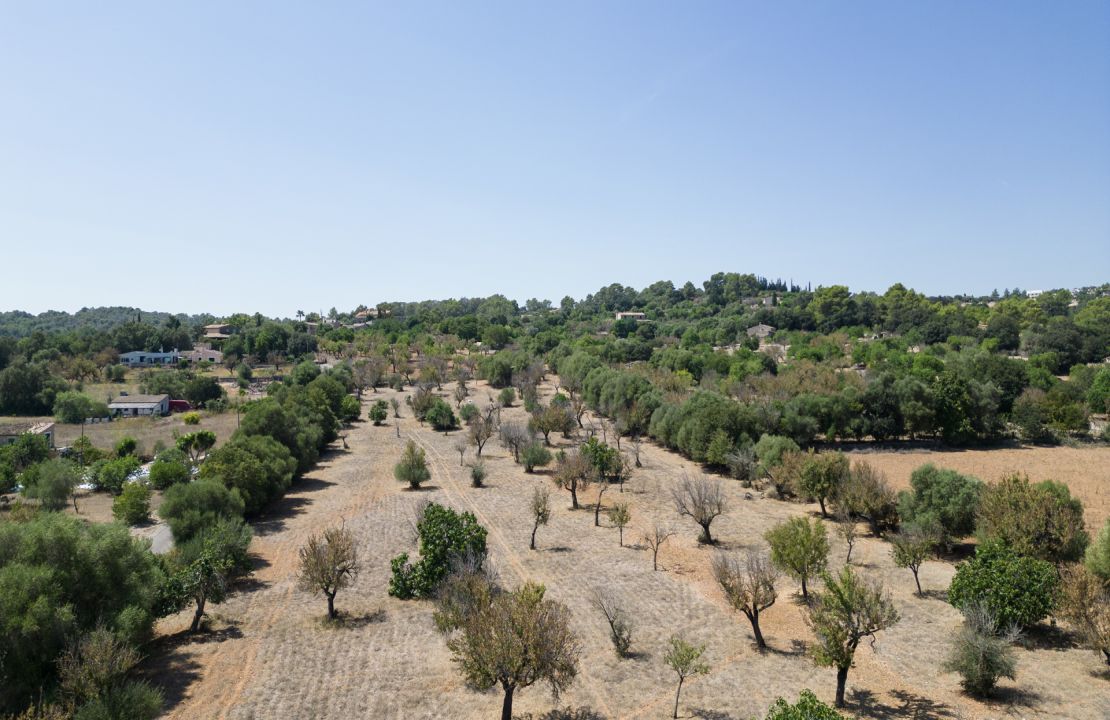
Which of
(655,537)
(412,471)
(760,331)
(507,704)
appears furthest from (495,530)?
(760,331)

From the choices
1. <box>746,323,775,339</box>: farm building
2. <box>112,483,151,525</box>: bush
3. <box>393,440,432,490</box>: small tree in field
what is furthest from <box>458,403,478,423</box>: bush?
<box>746,323,775,339</box>: farm building

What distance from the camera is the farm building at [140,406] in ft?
240

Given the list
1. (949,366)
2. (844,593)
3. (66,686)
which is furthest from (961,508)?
(949,366)

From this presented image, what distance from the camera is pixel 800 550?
22.4 m

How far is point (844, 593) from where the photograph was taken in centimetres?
1675

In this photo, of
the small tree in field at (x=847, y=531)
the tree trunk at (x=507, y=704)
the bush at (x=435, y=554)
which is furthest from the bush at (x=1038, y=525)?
the bush at (x=435, y=554)

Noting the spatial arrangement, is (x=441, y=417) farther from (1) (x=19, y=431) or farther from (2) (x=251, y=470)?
(1) (x=19, y=431)

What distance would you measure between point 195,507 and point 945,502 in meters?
34.1

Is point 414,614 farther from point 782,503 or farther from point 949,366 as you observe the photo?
point 949,366

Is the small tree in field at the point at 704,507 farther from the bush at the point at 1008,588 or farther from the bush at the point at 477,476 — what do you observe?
the bush at the point at 477,476

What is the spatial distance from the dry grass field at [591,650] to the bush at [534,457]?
40.2 feet

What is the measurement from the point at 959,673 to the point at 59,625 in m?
25.2

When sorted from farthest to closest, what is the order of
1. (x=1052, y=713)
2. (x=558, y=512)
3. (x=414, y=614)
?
(x=558, y=512), (x=414, y=614), (x=1052, y=713)

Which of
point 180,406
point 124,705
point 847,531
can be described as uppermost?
point 847,531
